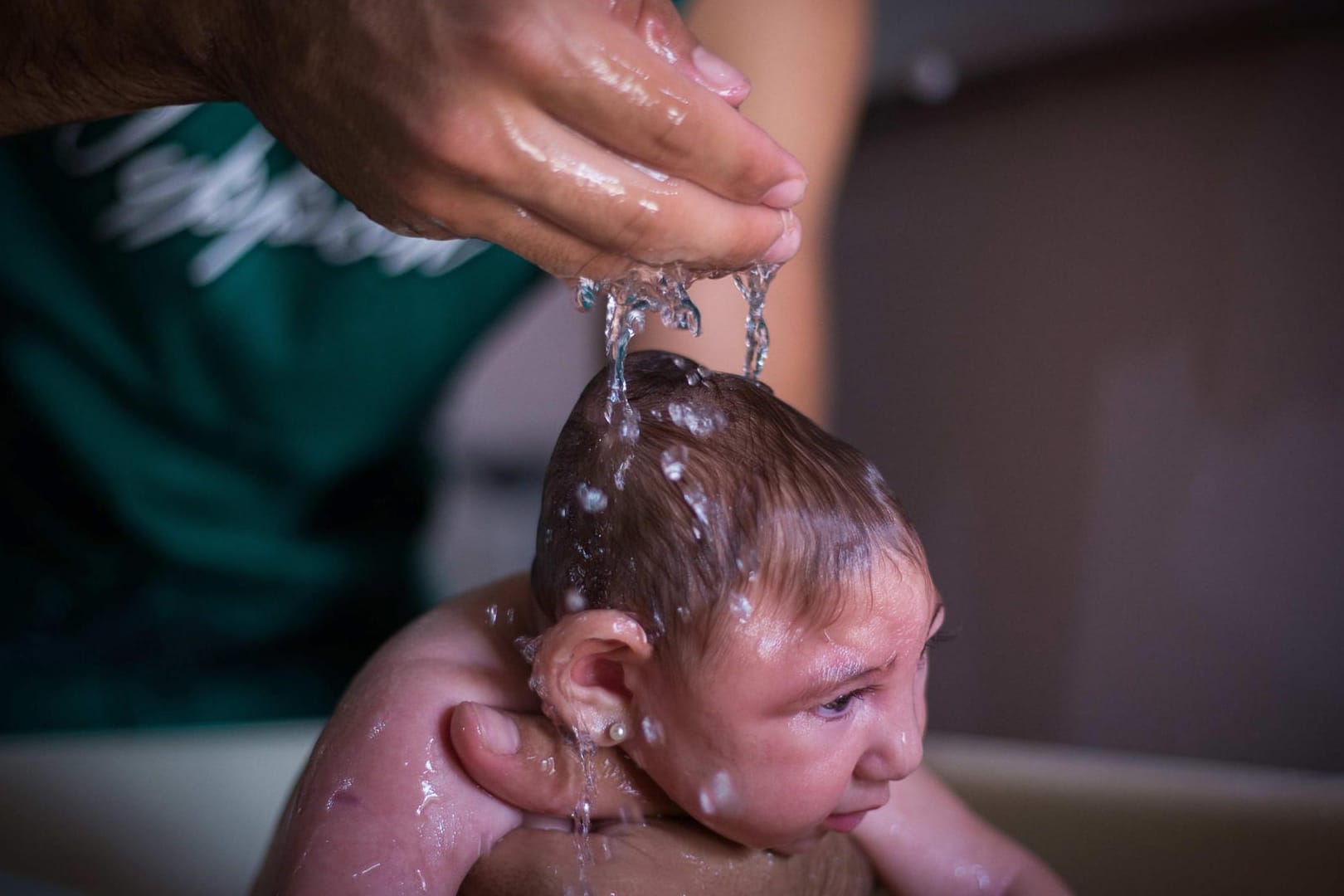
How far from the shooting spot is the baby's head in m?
0.62

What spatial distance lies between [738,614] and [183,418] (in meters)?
0.78

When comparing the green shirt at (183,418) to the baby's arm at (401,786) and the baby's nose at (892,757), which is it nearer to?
the baby's arm at (401,786)

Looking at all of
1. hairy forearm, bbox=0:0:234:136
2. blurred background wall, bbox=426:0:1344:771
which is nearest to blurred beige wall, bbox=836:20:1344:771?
blurred background wall, bbox=426:0:1344:771

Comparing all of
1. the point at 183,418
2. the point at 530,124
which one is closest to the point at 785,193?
the point at 530,124

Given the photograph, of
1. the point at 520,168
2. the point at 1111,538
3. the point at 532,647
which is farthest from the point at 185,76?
the point at 1111,538

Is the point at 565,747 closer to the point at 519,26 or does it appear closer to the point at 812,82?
the point at 519,26

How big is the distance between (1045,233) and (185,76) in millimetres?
1308

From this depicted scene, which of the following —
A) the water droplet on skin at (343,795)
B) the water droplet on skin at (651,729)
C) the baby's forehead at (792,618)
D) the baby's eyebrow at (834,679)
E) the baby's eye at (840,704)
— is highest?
the baby's forehead at (792,618)

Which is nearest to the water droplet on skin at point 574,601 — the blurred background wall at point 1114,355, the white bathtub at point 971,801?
the white bathtub at point 971,801

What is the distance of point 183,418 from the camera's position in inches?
45.6

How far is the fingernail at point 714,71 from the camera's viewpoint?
53 centimetres

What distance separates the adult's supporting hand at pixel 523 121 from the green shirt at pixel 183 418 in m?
0.60

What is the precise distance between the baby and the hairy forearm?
29 centimetres

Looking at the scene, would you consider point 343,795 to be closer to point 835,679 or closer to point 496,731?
point 496,731
